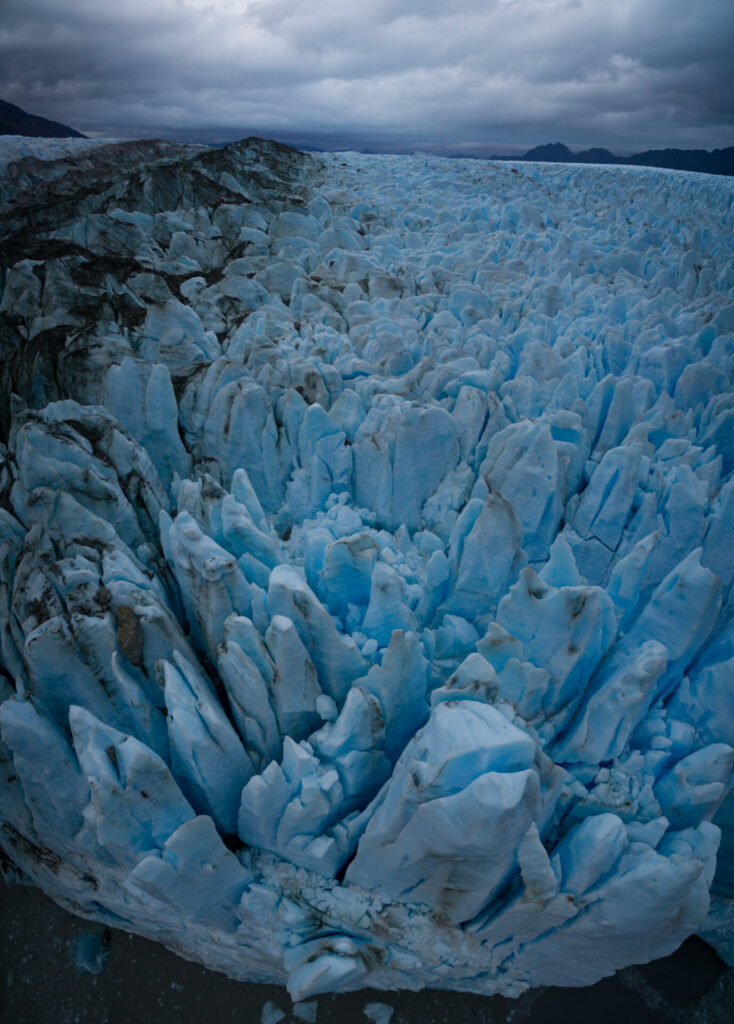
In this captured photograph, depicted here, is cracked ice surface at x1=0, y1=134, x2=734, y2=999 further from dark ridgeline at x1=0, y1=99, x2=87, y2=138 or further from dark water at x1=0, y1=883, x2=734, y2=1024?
dark ridgeline at x1=0, y1=99, x2=87, y2=138

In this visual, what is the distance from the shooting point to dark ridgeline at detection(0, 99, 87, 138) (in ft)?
56.2

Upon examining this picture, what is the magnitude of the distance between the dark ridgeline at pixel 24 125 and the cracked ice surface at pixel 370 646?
16.5 meters

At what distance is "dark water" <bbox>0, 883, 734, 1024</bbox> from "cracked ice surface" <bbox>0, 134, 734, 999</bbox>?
0.28 m

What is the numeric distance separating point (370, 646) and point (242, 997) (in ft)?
9.03

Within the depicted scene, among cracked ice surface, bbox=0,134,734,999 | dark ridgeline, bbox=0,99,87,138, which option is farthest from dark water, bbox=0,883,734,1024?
dark ridgeline, bbox=0,99,87,138

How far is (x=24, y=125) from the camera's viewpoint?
18.5m

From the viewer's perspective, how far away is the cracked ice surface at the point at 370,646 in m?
2.82

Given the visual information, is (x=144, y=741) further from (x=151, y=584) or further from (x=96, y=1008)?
(x=96, y=1008)

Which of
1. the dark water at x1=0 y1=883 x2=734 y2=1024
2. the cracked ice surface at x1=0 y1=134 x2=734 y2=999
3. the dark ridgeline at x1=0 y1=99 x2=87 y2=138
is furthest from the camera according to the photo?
the dark ridgeline at x1=0 y1=99 x2=87 y2=138

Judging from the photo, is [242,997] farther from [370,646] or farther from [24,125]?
[24,125]

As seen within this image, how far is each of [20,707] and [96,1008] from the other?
256cm

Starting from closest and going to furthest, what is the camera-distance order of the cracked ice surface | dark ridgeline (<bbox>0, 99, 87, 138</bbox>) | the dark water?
the cracked ice surface → the dark water → dark ridgeline (<bbox>0, 99, 87, 138</bbox>)

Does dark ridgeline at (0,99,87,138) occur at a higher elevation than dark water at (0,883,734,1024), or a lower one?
higher

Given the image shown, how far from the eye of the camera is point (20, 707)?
2.90m
